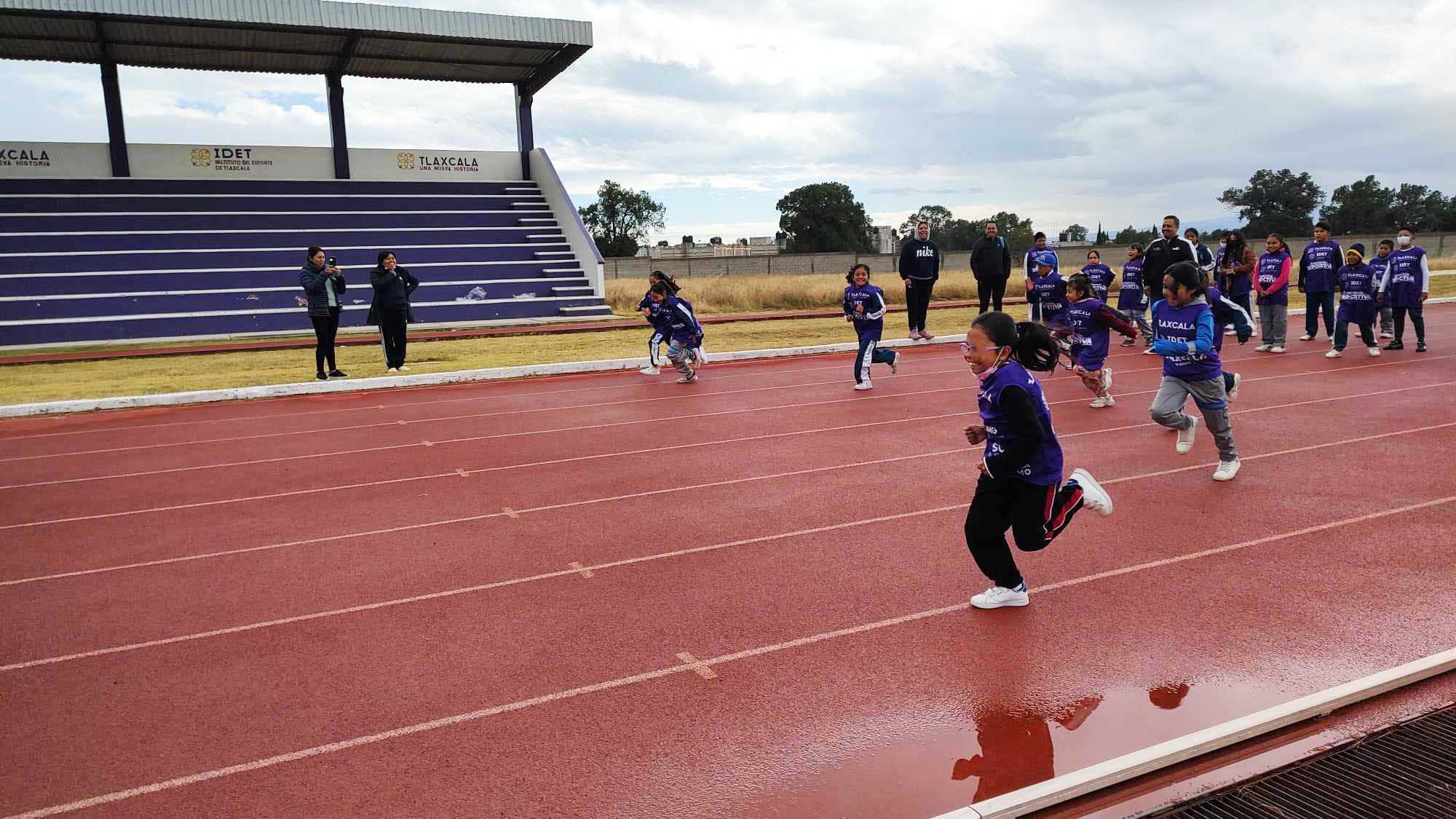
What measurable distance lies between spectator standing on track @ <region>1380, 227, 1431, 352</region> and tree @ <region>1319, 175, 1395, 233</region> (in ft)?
224

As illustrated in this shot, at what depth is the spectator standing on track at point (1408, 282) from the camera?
45.3 feet

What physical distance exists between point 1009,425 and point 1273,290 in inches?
471

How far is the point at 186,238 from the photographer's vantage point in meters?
26.0

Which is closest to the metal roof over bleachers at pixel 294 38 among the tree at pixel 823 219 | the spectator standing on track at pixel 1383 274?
the spectator standing on track at pixel 1383 274

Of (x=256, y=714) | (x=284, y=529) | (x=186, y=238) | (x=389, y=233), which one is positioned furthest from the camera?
(x=389, y=233)

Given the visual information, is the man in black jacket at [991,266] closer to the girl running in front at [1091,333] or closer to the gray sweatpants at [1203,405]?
the girl running in front at [1091,333]

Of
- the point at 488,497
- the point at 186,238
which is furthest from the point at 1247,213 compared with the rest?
the point at 488,497

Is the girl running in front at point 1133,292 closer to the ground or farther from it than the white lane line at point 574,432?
farther from it

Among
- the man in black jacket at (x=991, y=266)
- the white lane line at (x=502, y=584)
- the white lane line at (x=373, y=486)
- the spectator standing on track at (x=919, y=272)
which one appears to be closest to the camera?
the white lane line at (x=502, y=584)

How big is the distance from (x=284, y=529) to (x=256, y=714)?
312 cm

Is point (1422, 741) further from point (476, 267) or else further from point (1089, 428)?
point (476, 267)

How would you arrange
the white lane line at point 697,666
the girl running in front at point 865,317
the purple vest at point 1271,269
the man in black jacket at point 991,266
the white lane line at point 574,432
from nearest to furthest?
1. the white lane line at point 697,666
2. the white lane line at point 574,432
3. the girl running in front at point 865,317
4. the purple vest at point 1271,269
5. the man in black jacket at point 991,266

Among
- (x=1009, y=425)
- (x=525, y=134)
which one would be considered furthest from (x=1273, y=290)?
(x=525, y=134)

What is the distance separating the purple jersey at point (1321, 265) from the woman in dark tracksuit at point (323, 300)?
14.1 m
